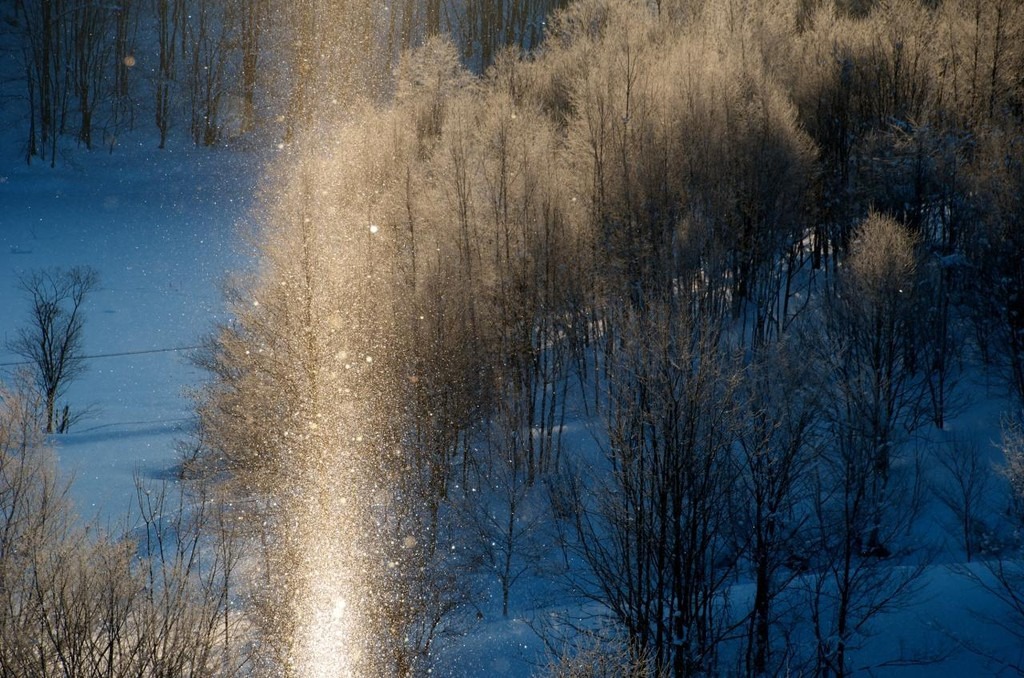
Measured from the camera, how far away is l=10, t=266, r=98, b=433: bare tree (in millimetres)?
28141

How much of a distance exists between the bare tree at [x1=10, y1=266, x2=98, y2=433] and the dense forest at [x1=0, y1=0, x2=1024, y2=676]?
5.11 meters

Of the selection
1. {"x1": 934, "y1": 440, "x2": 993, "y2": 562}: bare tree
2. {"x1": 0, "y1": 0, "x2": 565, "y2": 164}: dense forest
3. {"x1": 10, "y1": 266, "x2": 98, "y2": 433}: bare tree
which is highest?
{"x1": 0, "y1": 0, "x2": 565, "y2": 164}: dense forest

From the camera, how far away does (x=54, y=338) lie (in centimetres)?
2948

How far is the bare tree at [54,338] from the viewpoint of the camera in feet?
92.3

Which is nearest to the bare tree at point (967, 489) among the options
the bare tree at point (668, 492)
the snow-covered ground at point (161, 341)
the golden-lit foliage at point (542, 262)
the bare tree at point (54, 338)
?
the snow-covered ground at point (161, 341)

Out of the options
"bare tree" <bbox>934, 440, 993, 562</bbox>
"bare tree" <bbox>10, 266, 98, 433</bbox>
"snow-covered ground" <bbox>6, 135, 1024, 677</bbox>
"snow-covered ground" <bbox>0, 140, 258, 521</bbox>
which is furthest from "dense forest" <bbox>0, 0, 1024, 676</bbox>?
"bare tree" <bbox>10, 266, 98, 433</bbox>

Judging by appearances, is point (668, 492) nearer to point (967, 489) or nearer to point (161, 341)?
point (967, 489)

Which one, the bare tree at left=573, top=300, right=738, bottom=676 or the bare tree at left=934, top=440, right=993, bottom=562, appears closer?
the bare tree at left=573, top=300, right=738, bottom=676

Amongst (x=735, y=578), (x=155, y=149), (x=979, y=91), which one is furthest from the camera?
(x=155, y=149)

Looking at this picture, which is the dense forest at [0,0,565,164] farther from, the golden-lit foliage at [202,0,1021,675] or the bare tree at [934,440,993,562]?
the bare tree at [934,440,993,562]

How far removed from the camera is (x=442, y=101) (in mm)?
30938

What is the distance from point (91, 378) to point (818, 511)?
23.8 meters

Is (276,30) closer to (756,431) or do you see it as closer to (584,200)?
(584,200)

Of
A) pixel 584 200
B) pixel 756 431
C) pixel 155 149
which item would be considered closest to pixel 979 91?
pixel 584 200
